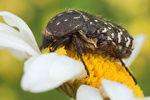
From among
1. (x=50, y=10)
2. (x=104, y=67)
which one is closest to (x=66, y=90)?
(x=104, y=67)

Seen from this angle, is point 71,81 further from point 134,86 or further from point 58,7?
point 58,7

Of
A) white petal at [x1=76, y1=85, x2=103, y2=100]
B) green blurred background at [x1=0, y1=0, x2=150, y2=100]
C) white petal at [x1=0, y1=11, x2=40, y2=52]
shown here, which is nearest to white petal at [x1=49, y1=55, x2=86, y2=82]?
white petal at [x1=76, y1=85, x2=103, y2=100]

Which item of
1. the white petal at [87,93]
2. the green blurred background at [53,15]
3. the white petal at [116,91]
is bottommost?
the green blurred background at [53,15]

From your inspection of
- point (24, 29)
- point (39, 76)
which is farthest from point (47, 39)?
point (39, 76)

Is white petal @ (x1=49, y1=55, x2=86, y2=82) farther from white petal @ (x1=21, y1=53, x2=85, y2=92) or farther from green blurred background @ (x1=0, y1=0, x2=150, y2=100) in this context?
green blurred background @ (x1=0, y1=0, x2=150, y2=100)

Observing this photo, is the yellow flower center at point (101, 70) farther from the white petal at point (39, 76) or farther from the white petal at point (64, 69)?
the white petal at point (39, 76)

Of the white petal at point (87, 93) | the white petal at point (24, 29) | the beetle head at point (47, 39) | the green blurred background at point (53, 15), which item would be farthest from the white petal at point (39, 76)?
the green blurred background at point (53, 15)
